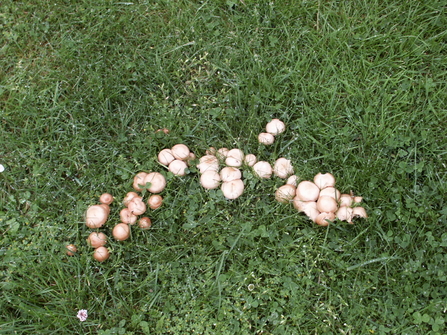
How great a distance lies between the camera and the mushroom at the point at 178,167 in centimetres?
293

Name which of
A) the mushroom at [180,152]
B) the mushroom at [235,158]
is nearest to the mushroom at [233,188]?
the mushroom at [235,158]

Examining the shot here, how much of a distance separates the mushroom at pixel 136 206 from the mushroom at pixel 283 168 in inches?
36.1

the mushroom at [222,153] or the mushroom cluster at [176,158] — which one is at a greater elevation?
the mushroom cluster at [176,158]

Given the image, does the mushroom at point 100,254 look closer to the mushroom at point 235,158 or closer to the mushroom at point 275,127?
the mushroom at point 235,158

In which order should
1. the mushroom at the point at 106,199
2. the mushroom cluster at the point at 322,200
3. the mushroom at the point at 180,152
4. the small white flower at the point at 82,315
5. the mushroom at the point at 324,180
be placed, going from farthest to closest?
the mushroom at the point at 180,152
the mushroom at the point at 106,199
the mushroom at the point at 324,180
the mushroom cluster at the point at 322,200
the small white flower at the point at 82,315

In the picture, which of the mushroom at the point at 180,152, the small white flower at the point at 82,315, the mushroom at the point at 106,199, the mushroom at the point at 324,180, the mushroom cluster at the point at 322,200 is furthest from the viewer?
the mushroom at the point at 180,152

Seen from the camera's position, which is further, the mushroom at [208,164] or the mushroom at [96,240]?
the mushroom at [208,164]

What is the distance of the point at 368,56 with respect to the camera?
3.34 meters

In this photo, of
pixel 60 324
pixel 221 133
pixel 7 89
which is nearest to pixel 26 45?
pixel 7 89

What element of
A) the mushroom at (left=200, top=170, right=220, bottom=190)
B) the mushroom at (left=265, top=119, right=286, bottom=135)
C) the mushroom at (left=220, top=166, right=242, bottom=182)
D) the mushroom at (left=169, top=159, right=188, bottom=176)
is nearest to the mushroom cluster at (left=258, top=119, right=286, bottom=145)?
the mushroom at (left=265, top=119, right=286, bottom=135)

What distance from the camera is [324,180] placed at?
276cm

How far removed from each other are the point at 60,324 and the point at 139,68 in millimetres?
1951

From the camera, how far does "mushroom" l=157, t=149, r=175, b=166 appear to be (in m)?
2.97

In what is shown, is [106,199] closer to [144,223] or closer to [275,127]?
[144,223]
